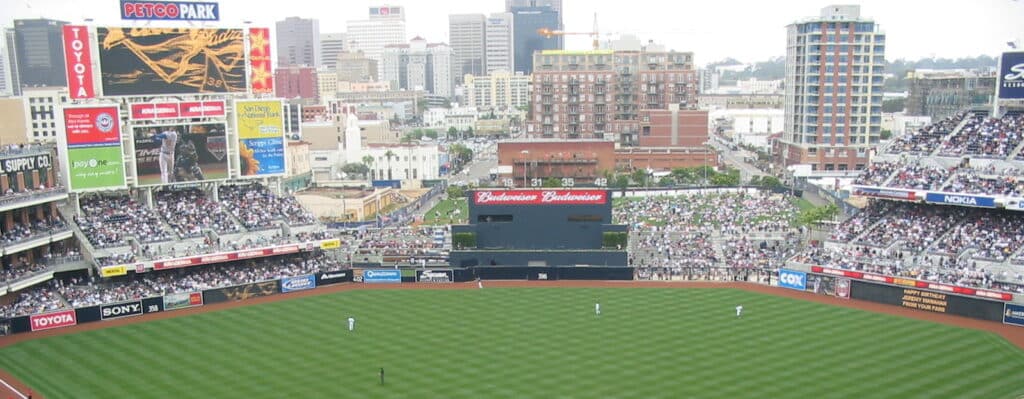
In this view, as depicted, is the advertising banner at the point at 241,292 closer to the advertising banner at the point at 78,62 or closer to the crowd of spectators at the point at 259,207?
the crowd of spectators at the point at 259,207

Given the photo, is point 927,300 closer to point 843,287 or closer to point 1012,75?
point 843,287

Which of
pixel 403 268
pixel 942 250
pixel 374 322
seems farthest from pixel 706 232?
pixel 374 322

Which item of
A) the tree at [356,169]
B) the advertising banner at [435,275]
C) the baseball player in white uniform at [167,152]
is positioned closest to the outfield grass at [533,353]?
the advertising banner at [435,275]

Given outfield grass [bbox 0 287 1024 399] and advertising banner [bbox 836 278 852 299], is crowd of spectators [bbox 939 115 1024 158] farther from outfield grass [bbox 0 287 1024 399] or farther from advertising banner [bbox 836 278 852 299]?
outfield grass [bbox 0 287 1024 399]

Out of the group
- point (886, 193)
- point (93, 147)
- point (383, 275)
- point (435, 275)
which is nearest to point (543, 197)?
point (435, 275)

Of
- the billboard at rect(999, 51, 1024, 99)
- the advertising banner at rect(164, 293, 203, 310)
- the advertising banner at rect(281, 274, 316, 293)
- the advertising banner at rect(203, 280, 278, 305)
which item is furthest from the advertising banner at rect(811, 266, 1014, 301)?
the advertising banner at rect(164, 293, 203, 310)
